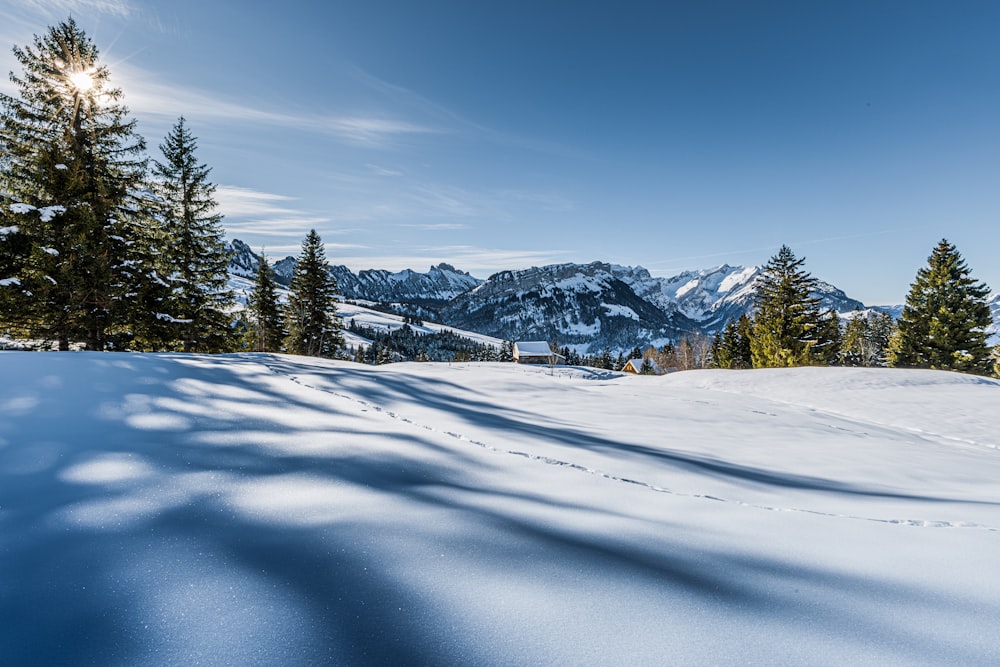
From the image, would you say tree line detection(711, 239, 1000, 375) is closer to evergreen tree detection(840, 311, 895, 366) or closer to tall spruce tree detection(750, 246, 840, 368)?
tall spruce tree detection(750, 246, 840, 368)

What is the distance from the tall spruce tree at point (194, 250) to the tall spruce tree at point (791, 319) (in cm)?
3845

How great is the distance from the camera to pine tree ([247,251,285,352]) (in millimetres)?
29875

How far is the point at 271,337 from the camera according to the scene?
31719mm

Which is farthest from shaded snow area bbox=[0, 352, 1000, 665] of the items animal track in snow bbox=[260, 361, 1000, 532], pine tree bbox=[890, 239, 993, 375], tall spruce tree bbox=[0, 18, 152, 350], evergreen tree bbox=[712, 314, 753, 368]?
evergreen tree bbox=[712, 314, 753, 368]

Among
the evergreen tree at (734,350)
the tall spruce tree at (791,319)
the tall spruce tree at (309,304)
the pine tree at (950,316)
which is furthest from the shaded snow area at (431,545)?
the evergreen tree at (734,350)

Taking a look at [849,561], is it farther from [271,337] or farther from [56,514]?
[271,337]

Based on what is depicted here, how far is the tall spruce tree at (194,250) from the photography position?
20203 millimetres

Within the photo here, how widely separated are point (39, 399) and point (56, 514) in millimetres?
2802

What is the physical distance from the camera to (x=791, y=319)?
3288 cm

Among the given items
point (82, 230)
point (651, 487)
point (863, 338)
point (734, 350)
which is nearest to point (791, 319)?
point (734, 350)

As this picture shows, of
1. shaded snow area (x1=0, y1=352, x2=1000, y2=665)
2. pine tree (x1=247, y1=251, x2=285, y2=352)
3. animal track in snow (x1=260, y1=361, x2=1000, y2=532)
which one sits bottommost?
animal track in snow (x1=260, y1=361, x2=1000, y2=532)

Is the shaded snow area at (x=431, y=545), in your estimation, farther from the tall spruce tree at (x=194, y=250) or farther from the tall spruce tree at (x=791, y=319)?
the tall spruce tree at (x=791, y=319)

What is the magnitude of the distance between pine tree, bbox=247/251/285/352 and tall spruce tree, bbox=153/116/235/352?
7589mm

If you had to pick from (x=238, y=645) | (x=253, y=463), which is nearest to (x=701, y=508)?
(x=238, y=645)
